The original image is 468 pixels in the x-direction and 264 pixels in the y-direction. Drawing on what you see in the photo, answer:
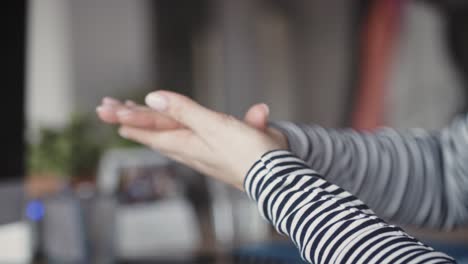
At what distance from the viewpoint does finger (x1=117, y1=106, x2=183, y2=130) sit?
1.20 ft

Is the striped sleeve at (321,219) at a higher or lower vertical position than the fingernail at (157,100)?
lower

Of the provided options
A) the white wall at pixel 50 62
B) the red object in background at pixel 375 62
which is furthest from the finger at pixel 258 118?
the white wall at pixel 50 62

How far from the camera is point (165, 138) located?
0.38m

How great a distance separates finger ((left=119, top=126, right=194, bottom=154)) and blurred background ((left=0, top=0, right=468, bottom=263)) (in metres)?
0.33

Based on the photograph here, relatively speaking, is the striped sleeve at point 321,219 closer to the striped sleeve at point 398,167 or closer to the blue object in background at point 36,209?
the striped sleeve at point 398,167

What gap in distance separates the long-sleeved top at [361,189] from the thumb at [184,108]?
0.13 ft

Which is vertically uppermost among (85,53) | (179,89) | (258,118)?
(258,118)

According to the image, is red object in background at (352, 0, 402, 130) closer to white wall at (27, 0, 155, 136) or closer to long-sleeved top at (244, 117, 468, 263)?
white wall at (27, 0, 155, 136)

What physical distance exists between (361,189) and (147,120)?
0.14m

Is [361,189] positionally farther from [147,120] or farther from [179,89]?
[179,89]

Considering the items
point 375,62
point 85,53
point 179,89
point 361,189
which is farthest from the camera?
point 85,53

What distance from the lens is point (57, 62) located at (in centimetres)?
324

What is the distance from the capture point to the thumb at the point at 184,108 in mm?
331

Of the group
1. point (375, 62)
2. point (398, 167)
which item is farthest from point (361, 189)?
point (375, 62)
